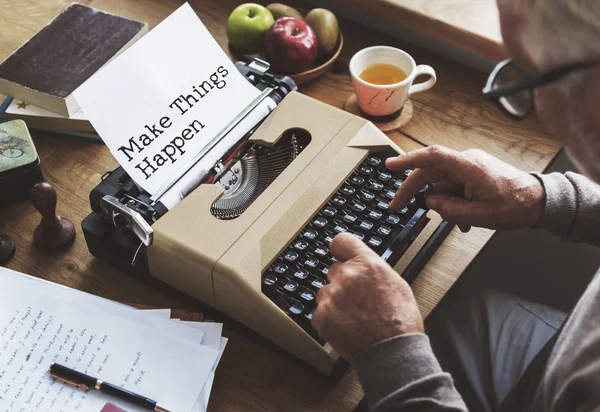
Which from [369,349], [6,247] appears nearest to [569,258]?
[369,349]

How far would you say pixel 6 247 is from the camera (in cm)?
123

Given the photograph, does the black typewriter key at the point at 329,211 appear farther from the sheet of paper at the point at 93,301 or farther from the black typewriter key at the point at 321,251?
the sheet of paper at the point at 93,301

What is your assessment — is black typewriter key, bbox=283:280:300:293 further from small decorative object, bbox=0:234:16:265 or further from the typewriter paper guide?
small decorative object, bbox=0:234:16:265

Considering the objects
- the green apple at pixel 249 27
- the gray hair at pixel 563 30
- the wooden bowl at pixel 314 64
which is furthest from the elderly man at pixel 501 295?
the green apple at pixel 249 27

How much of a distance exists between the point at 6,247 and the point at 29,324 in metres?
0.19

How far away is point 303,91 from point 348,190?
399 mm

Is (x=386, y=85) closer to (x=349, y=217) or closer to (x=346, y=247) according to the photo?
(x=349, y=217)

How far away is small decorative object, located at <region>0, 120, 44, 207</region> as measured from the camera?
125cm

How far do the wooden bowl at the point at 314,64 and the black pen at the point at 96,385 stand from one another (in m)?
0.77

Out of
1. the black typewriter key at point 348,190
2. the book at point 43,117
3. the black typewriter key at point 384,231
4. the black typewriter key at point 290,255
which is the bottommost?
the black typewriter key at point 384,231

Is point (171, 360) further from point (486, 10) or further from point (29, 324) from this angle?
point (486, 10)

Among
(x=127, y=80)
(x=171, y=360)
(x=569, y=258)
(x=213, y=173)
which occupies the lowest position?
(x=569, y=258)

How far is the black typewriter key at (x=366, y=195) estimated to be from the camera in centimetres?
122

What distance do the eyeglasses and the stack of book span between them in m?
0.87
